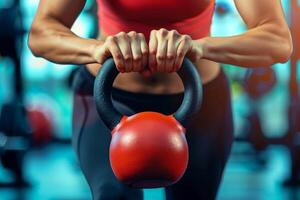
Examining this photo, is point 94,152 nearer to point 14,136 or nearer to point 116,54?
point 116,54

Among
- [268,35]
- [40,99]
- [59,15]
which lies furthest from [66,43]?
[40,99]

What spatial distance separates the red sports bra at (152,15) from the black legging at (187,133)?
115mm

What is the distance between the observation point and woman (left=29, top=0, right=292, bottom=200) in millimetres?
776

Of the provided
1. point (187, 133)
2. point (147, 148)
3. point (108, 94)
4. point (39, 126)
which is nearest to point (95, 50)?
point (108, 94)

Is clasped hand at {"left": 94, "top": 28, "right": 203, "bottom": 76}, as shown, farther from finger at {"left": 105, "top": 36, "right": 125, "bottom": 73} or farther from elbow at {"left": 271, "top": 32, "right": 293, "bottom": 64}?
elbow at {"left": 271, "top": 32, "right": 293, "bottom": 64}

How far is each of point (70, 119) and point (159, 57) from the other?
2.30 m

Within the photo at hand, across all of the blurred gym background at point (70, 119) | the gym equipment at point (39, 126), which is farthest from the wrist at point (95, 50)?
the gym equipment at point (39, 126)

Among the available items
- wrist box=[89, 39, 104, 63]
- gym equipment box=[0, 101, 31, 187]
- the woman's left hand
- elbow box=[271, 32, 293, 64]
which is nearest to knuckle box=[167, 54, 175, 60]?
the woman's left hand

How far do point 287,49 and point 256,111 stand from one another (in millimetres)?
2216

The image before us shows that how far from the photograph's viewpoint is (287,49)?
941 millimetres

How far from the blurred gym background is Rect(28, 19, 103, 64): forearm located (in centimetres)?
177

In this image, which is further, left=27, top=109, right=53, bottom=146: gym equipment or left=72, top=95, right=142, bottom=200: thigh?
left=27, top=109, right=53, bottom=146: gym equipment

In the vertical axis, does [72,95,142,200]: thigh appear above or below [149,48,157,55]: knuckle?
below

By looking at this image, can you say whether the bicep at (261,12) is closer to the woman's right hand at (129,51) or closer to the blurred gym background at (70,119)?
the woman's right hand at (129,51)
